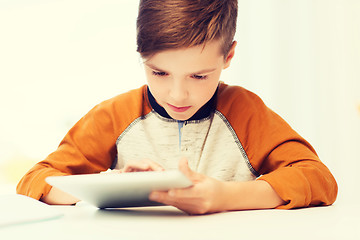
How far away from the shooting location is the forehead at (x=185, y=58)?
77 cm

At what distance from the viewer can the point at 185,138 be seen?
40.5 inches

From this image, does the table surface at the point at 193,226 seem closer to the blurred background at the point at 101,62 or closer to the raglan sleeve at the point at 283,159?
the raglan sleeve at the point at 283,159

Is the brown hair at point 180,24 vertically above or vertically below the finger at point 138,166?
above

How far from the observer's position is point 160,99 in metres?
0.86

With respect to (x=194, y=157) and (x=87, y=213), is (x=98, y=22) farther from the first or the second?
(x=87, y=213)

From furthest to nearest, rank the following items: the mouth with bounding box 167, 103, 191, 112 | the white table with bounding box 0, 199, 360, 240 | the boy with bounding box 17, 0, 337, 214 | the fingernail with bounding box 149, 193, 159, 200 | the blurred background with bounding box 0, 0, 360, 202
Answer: the blurred background with bounding box 0, 0, 360, 202
the mouth with bounding box 167, 103, 191, 112
the boy with bounding box 17, 0, 337, 214
the fingernail with bounding box 149, 193, 159, 200
the white table with bounding box 0, 199, 360, 240

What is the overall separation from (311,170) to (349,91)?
1.51 m

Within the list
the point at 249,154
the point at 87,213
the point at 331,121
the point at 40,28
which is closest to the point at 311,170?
the point at 249,154

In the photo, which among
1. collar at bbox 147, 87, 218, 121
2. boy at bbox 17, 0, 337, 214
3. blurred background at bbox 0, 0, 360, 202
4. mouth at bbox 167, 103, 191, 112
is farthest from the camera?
blurred background at bbox 0, 0, 360, 202

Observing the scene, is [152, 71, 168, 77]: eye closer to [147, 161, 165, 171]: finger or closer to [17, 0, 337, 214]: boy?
Answer: [17, 0, 337, 214]: boy

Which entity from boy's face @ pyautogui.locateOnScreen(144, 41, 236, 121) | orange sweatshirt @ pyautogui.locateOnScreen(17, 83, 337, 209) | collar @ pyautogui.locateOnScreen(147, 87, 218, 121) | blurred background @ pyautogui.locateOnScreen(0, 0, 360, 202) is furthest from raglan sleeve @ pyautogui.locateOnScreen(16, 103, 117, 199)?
blurred background @ pyautogui.locateOnScreen(0, 0, 360, 202)

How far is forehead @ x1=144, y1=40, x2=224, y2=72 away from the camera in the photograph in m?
0.77

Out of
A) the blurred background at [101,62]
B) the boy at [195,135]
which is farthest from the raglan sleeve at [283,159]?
the blurred background at [101,62]

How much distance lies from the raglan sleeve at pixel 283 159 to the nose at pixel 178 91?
0.21 m
